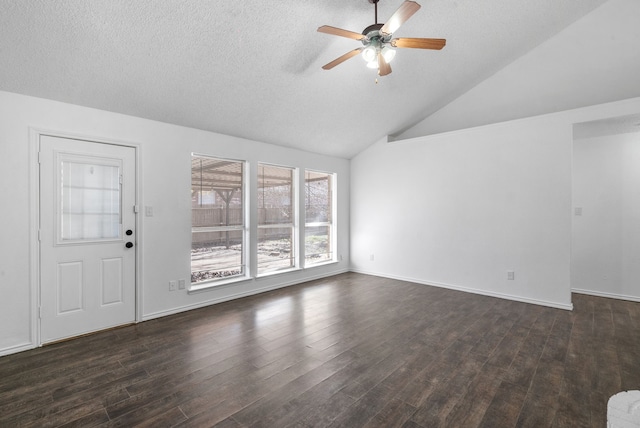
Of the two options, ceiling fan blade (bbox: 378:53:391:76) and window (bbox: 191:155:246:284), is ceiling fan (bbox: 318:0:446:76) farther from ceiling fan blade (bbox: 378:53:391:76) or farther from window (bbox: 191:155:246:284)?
window (bbox: 191:155:246:284)

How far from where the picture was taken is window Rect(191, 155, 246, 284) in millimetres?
4102

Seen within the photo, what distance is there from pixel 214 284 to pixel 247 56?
9.75ft

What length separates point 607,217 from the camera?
177 inches

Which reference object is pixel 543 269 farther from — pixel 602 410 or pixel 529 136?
pixel 602 410

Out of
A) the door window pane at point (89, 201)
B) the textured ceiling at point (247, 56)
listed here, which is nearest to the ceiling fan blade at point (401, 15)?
the textured ceiling at point (247, 56)

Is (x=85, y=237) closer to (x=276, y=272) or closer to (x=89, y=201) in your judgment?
(x=89, y=201)

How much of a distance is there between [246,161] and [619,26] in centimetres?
505

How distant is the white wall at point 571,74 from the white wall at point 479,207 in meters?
0.36

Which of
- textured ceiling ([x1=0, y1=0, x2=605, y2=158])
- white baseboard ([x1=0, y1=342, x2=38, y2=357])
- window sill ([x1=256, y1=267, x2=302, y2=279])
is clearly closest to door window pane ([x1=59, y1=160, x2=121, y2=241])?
textured ceiling ([x1=0, y1=0, x2=605, y2=158])

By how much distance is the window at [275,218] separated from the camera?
4863 millimetres

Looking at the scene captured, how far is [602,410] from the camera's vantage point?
194cm

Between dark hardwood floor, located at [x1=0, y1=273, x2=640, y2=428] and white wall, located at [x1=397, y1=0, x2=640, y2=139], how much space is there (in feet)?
9.67

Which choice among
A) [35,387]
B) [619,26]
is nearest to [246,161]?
[35,387]

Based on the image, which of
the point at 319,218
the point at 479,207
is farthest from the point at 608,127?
the point at 319,218
